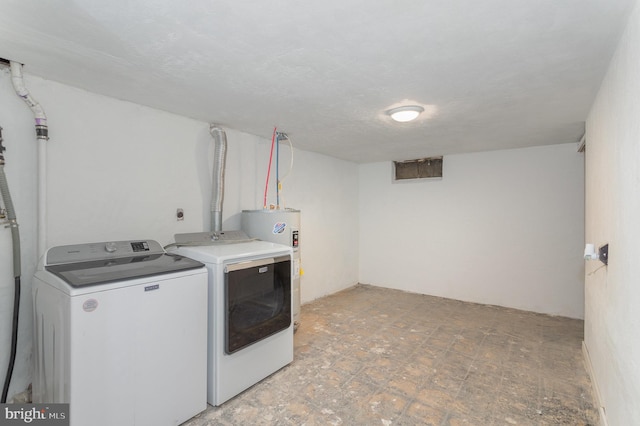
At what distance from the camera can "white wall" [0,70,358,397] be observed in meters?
1.95

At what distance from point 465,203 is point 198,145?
366cm

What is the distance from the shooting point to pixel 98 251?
204 cm

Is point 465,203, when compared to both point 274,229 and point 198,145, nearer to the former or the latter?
point 274,229

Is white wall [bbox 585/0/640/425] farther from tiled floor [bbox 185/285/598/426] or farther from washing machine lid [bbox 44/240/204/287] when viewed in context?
washing machine lid [bbox 44/240/204/287]

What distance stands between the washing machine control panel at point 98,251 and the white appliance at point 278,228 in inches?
39.6

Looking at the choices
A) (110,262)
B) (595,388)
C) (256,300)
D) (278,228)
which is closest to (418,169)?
(278,228)

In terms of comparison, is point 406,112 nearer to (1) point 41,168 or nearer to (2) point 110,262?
(2) point 110,262

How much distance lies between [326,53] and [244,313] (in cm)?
178

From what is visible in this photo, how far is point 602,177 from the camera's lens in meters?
2.03

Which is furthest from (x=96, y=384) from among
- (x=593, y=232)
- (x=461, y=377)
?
(x=593, y=232)

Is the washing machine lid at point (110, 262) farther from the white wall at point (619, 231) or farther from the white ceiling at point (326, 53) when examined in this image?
the white wall at point (619, 231)

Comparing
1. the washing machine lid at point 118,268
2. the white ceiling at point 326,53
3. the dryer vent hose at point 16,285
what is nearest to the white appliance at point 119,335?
the washing machine lid at point 118,268

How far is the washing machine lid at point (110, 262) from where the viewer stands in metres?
1.62

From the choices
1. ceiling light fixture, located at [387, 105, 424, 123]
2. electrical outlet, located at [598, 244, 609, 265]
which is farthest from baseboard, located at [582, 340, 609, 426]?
ceiling light fixture, located at [387, 105, 424, 123]
